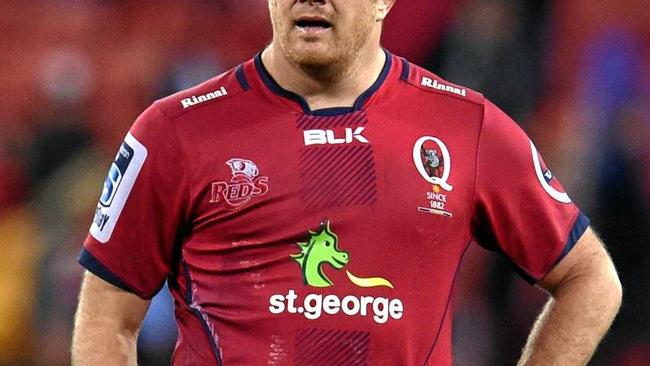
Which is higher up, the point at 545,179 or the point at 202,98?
the point at 202,98

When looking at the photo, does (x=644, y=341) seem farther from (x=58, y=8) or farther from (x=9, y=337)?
(x=58, y=8)

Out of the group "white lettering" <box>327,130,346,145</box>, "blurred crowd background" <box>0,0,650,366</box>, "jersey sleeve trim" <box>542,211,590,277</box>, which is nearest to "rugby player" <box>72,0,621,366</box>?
"white lettering" <box>327,130,346,145</box>

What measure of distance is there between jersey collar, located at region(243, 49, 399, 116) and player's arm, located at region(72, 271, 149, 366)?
653mm

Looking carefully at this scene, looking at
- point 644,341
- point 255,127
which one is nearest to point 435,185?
point 255,127

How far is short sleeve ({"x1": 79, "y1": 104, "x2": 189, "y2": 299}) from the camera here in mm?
4148

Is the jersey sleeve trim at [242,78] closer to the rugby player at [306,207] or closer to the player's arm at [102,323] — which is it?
the rugby player at [306,207]

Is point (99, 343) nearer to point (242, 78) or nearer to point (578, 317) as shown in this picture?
point (242, 78)

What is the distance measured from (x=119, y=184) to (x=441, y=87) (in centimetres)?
92

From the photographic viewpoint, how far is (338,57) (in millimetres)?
4176

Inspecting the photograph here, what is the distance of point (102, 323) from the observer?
13.8 ft

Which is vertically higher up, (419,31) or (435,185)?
(435,185)

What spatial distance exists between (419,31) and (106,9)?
2409 mm

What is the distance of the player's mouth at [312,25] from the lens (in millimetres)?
4105

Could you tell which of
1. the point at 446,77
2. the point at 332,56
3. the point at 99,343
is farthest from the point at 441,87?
the point at 446,77
